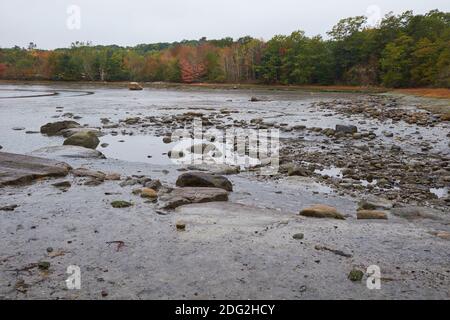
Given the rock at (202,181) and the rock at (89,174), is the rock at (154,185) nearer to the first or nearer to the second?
the rock at (202,181)

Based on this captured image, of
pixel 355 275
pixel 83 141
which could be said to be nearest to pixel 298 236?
pixel 355 275

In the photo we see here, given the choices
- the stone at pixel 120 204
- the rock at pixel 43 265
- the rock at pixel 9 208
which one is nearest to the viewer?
the rock at pixel 43 265

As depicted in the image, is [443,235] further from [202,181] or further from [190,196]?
[202,181]

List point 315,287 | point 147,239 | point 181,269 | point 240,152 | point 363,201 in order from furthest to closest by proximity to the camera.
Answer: point 240,152
point 363,201
point 147,239
point 181,269
point 315,287

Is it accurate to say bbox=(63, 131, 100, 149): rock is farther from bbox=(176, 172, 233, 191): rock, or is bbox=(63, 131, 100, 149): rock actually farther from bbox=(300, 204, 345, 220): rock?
bbox=(300, 204, 345, 220): rock

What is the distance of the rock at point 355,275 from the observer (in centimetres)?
434

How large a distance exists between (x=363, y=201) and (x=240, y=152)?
6317 millimetres

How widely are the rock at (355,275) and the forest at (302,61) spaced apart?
5251cm

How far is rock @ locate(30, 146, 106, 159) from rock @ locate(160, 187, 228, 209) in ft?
18.4

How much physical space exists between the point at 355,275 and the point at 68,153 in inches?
411

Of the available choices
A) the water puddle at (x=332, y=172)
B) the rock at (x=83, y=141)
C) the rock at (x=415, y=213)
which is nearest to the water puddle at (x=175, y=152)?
the rock at (x=83, y=141)

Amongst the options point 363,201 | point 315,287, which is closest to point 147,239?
point 315,287

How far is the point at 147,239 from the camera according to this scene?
18.4ft
